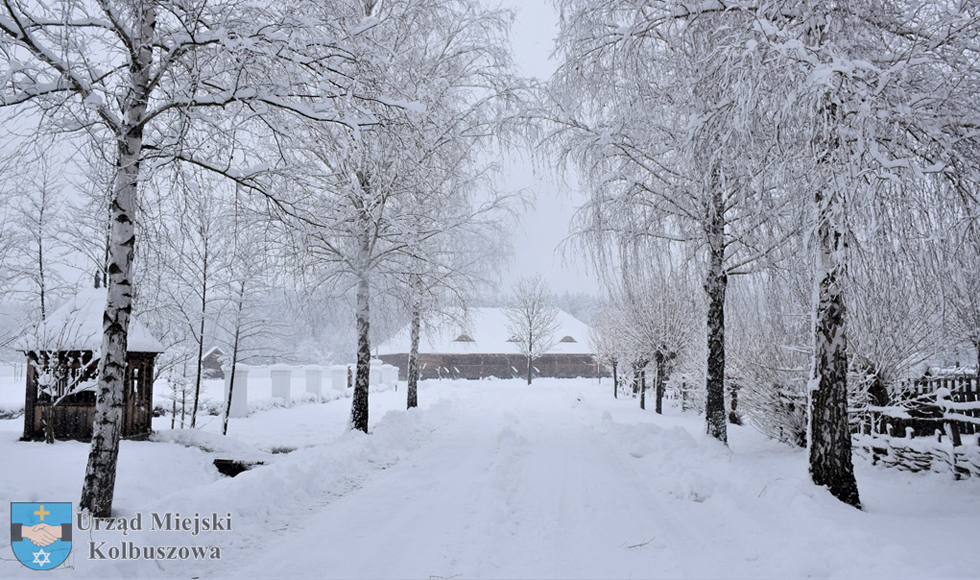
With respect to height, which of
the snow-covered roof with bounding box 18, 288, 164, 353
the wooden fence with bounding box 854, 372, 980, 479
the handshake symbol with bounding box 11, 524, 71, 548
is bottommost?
the handshake symbol with bounding box 11, 524, 71, 548

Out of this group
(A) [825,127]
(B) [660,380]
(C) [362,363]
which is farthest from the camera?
(B) [660,380]

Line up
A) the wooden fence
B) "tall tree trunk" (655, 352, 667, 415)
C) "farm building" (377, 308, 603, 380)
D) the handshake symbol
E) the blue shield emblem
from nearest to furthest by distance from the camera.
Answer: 1. the blue shield emblem
2. the handshake symbol
3. the wooden fence
4. "tall tree trunk" (655, 352, 667, 415)
5. "farm building" (377, 308, 603, 380)

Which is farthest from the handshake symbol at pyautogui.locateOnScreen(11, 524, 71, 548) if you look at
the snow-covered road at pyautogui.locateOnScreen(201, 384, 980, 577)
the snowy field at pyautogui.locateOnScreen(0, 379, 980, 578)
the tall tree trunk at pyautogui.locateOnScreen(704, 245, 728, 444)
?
the tall tree trunk at pyautogui.locateOnScreen(704, 245, 728, 444)

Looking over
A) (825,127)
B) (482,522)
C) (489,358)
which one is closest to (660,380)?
(482,522)

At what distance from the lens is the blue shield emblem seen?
15.1 ft

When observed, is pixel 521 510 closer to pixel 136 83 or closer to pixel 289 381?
pixel 136 83

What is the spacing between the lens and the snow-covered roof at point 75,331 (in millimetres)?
11203

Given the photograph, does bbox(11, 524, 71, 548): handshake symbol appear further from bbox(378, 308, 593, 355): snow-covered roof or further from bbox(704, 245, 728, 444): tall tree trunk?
bbox(378, 308, 593, 355): snow-covered roof

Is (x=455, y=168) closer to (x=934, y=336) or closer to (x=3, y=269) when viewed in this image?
(x=934, y=336)

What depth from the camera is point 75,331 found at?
11.4 m

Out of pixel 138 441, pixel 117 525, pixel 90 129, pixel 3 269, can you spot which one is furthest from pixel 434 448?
pixel 3 269

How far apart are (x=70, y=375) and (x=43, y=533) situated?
25.4 ft

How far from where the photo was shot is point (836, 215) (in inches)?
206

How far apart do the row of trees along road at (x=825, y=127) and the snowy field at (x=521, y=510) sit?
1630 millimetres
